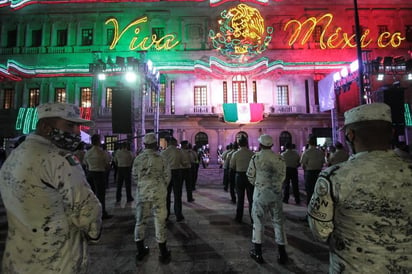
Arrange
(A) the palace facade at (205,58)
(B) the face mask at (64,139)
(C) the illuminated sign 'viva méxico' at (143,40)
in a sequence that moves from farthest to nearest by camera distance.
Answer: (C) the illuminated sign 'viva méxico' at (143,40) → (A) the palace facade at (205,58) → (B) the face mask at (64,139)

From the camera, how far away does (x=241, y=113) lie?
20.5m

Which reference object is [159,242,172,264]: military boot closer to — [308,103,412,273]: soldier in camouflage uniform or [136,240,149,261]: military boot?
[136,240,149,261]: military boot

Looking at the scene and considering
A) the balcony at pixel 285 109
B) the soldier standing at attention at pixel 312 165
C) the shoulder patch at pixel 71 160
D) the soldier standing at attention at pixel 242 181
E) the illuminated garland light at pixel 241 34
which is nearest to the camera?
the shoulder patch at pixel 71 160

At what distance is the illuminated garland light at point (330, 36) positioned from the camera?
22.1m

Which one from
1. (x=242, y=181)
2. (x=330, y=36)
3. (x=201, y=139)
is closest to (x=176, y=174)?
(x=242, y=181)

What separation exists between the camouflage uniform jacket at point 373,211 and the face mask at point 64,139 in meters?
1.89

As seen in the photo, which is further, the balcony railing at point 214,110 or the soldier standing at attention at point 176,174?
the balcony railing at point 214,110

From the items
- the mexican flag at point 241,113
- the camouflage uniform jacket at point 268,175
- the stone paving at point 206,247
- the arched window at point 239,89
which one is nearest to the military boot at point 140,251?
the stone paving at point 206,247

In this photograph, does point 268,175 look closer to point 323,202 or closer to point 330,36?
point 323,202

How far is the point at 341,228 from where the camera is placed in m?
1.45

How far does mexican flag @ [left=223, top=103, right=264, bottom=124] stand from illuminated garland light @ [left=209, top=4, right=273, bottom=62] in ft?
15.8

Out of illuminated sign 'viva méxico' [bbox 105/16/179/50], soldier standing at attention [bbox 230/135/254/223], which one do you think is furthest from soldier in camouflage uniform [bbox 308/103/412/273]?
illuminated sign 'viva méxico' [bbox 105/16/179/50]

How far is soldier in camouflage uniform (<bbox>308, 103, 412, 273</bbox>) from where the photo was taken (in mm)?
1312

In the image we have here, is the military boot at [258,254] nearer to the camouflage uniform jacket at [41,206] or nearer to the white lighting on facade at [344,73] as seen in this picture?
the camouflage uniform jacket at [41,206]
